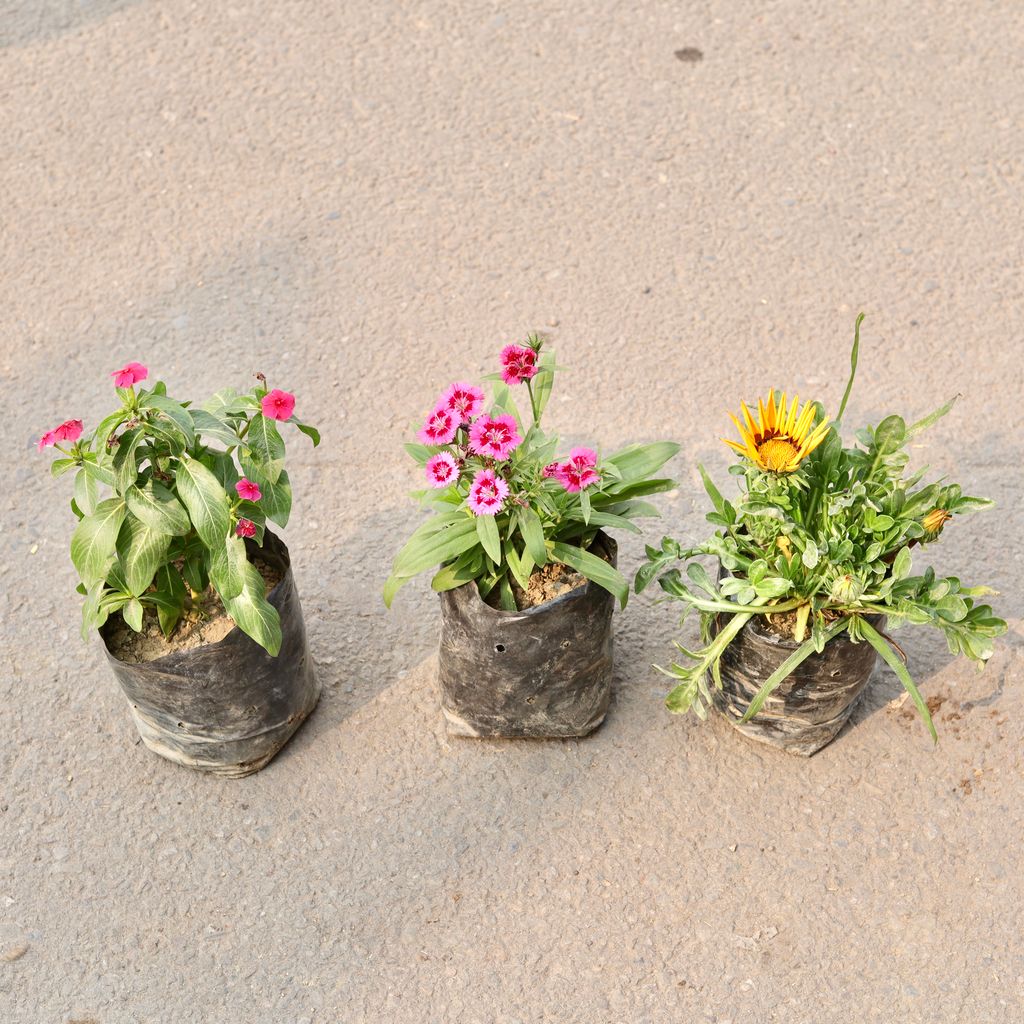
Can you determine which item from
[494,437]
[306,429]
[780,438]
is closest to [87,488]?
[306,429]

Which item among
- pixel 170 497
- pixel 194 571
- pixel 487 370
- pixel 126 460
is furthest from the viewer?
pixel 487 370

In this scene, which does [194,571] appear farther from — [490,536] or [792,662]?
[792,662]

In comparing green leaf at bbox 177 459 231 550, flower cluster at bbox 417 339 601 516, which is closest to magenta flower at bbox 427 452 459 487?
flower cluster at bbox 417 339 601 516

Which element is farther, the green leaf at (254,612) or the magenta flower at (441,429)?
the green leaf at (254,612)

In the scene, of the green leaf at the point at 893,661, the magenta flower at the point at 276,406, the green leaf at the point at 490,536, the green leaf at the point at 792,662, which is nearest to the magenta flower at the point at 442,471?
the green leaf at the point at 490,536

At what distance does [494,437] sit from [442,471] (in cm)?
12

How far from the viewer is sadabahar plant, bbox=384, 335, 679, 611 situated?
249 centimetres

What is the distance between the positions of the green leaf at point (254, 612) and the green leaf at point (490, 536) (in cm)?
47

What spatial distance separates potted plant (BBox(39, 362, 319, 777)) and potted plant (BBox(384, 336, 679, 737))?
0.32 m

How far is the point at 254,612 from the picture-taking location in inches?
102

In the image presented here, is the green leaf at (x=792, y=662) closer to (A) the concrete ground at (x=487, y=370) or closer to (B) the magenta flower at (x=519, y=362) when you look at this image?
(A) the concrete ground at (x=487, y=370)

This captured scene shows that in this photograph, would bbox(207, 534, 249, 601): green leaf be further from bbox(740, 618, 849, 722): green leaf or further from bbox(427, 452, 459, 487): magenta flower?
bbox(740, 618, 849, 722): green leaf

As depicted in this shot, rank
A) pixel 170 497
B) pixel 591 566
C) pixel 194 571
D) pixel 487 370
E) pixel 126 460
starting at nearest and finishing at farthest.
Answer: pixel 126 460 < pixel 170 497 < pixel 591 566 < pixel 194 571 < pixel 487 370

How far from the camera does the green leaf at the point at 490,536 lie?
2.56m
